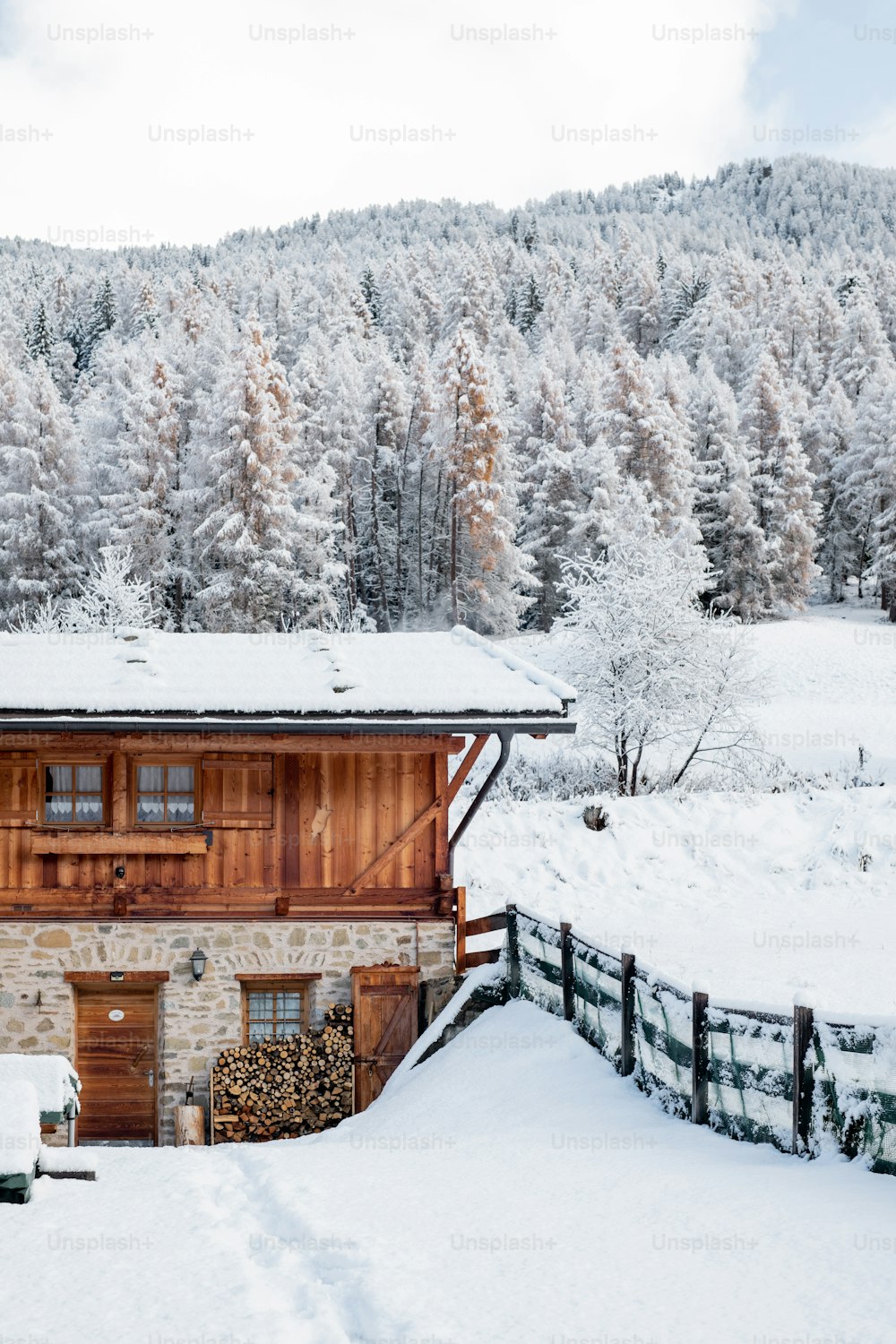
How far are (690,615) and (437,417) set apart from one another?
21239 mm

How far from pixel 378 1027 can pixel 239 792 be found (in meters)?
3.30

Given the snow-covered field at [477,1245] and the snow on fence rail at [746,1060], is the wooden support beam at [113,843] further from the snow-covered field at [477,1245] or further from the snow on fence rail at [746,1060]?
the snow on fence rail at [746,1060]

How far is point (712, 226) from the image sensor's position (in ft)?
458

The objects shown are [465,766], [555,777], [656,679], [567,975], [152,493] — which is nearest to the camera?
[567,975]

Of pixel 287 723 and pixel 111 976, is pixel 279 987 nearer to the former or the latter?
pixel 111 976

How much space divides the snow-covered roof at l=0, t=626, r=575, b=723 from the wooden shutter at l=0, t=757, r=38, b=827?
104 centimetres

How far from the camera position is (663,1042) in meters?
8.70

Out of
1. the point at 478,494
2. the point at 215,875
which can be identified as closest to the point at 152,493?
the point at 478,494

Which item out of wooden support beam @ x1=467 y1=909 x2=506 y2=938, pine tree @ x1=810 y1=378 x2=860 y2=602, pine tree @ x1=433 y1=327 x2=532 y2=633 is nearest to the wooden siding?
wooden support beam @ x1=467 y1=909 x2=506 y2=938

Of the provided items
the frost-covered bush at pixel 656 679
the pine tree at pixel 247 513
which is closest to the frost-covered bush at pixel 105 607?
the pine tree at pixel 247 513

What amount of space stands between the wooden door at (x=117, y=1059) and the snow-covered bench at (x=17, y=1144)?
20.8 ft

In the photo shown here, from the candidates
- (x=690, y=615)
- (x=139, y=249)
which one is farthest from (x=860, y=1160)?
(x=139, y=249)

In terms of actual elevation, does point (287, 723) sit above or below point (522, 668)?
below

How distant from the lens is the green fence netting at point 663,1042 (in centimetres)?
835
